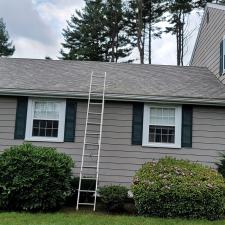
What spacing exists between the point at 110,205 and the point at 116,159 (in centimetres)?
213

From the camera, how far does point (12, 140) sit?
11492 millimetres

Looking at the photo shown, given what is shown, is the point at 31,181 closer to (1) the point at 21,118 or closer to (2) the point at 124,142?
(1) the point at 21,118

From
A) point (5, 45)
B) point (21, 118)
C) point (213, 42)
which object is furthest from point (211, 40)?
point (5, 45)

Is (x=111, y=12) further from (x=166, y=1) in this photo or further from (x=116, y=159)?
(x=116, y=159)

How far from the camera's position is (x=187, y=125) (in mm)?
11406

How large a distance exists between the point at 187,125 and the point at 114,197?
11.2ft

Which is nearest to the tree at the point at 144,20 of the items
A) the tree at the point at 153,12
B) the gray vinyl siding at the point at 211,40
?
the tree at the point at 153,12

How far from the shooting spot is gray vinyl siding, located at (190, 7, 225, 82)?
1362 cm

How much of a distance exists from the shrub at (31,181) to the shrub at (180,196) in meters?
1.82

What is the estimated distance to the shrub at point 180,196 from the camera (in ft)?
28.3

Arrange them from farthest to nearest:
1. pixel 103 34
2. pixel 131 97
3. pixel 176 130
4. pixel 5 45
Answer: pixel 5 45 → pixel 103 34 → pixel 176 130 → pixel 131 97

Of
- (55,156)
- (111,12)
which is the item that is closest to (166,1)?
(111,12)

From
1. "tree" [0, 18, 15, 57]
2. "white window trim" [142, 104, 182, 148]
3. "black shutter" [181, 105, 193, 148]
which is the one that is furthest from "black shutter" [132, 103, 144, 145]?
"tree" [0, 18, 15, 57]

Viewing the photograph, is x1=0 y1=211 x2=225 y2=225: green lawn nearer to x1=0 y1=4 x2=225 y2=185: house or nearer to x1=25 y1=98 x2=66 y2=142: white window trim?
x1=0 y1=4 x2=225 y2=185: house
